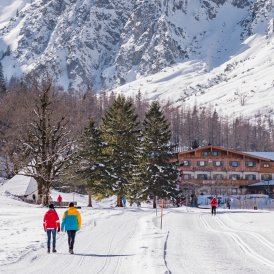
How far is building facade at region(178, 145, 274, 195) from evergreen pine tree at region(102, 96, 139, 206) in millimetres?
33063

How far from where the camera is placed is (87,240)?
20.6m

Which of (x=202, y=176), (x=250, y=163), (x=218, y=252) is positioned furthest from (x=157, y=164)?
(x=250, y=163)

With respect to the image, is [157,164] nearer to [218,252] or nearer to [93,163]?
[93,163]

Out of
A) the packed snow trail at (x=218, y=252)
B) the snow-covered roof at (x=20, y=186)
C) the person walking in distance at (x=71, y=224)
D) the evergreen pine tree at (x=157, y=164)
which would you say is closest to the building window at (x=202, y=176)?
the snow-covered roof at (x=20, y=186)

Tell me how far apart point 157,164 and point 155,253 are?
35680mm

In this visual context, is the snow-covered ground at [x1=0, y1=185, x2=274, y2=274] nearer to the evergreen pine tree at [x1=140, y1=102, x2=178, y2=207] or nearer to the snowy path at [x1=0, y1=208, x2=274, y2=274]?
the snowy path at [x1=0, y1=208, x2=274, y2=274]

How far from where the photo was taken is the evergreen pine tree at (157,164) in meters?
51.7

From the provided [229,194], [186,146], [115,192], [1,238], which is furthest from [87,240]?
[186,146]

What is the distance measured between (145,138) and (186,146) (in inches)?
4093

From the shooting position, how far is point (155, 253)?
1695cm

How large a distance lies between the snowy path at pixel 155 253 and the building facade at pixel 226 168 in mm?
60436

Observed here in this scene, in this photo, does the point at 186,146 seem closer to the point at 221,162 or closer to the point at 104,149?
the point at 221,162

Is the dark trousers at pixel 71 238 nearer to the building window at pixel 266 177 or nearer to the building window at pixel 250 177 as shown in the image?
the building window at pixel 250 177

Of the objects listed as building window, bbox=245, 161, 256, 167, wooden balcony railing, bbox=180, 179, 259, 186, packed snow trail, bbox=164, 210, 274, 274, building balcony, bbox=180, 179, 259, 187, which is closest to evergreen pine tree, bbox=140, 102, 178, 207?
packed snow trail, bbox=164, 210, 274, 274
